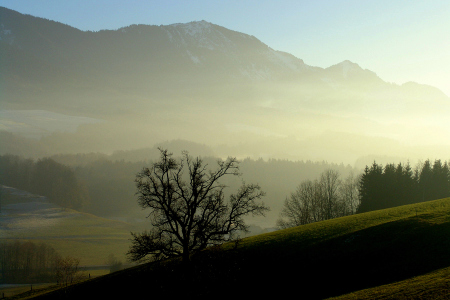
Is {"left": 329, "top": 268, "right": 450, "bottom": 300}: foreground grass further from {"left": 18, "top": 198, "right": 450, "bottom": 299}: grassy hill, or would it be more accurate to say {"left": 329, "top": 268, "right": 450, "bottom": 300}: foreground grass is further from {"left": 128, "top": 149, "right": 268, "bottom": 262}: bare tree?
{"left": 128, "top": 149, "right": 268, "bottom": 262}: bare tree

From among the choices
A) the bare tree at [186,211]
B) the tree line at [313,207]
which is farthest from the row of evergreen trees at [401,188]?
the bare tree at [186,211]

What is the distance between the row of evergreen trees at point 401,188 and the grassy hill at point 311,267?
36.1 metres

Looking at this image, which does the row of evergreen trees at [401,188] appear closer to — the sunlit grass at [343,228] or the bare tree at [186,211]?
the sunlit grass at [343,228]

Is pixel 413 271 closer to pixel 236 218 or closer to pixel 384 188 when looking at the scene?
pixel 236 218

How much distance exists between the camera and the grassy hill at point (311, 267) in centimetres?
2094

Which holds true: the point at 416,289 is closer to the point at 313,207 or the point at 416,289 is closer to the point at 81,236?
the point at 313,207

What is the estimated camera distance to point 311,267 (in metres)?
24.2

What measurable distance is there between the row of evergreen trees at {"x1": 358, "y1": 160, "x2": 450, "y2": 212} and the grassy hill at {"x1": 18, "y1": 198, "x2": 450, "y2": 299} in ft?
118

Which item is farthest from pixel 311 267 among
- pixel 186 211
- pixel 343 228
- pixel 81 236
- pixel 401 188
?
pixel 81 236

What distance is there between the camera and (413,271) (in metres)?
20.0

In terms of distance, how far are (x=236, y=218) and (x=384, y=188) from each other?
53132 mm

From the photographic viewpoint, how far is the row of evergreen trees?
64.1 meters

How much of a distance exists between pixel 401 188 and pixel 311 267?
173 feet

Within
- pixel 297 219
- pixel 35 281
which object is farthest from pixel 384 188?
pixel 35 281
